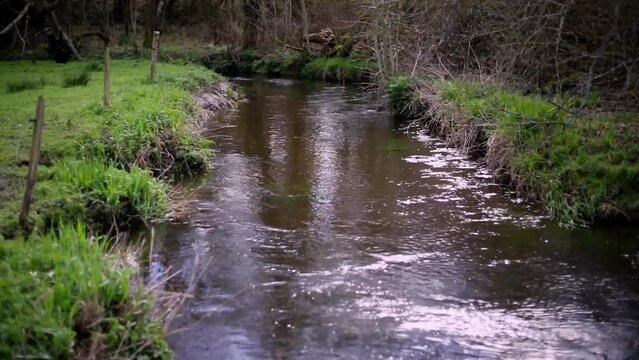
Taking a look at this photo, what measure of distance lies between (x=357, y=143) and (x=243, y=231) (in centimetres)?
689

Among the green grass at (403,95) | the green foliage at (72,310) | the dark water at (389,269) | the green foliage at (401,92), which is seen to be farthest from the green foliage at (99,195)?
the green foliage at (401,92)

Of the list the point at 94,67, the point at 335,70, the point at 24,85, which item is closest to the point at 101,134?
the point at 24,85

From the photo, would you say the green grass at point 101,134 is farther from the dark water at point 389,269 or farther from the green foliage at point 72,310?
the green foliage at point 72,310

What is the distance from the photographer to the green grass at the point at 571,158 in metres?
9.12

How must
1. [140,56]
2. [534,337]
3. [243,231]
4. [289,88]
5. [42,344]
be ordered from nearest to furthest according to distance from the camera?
[42,344]
[534,337]
[243,231]
[289,88]
[140,56]

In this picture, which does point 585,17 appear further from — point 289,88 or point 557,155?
point 289,88

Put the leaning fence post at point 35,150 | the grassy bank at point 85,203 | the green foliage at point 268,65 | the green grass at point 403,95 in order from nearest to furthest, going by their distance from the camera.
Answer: the grassy bank at point 85,203, the leaning fence post at point 35,150, the green grass at point 403,95, the green foliage at point 268,65

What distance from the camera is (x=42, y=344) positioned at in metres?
4.30

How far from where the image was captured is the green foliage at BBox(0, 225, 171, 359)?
14.1 feet

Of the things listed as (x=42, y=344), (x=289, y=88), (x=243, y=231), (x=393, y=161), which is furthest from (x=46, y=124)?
(x=289, y=88)

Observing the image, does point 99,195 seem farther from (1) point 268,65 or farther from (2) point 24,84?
(1) point 268,65

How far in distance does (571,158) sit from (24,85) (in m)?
14.1

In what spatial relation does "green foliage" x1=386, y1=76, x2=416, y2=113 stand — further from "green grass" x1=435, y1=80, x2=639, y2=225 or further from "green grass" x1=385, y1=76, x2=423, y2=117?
"green grass" x1=435, y1=80, x2=639, y2=225

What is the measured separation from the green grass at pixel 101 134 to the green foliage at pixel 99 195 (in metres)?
0.04
